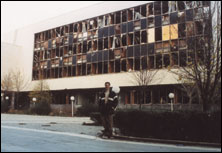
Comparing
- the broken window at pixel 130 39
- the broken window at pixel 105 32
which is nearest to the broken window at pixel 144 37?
the broken window at pixel 130 39

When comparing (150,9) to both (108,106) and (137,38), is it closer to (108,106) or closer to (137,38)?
(137,38)

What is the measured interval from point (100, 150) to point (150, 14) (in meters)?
29.8

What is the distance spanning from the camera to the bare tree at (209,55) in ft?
35.6

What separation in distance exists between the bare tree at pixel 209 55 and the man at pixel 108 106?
3.40 meters

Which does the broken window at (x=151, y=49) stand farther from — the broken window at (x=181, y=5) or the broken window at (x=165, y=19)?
the broken window at (x=181, y=5)

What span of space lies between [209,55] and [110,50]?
2789cm

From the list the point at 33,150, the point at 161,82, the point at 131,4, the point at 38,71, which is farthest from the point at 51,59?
the point at 33,150

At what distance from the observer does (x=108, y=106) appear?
10125mm

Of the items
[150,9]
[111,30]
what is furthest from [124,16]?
[150,9]

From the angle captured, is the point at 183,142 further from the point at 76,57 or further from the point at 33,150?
the point at 76,57

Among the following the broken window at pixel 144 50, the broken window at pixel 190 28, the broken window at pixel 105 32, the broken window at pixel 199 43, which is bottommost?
the broken window at pixel 199 43

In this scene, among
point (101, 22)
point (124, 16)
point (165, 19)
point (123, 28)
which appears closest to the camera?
point (165, 19)

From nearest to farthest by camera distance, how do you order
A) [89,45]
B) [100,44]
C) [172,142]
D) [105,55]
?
[172,142] → [105,55] → [100,44] → [89,45]

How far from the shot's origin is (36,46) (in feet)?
163
